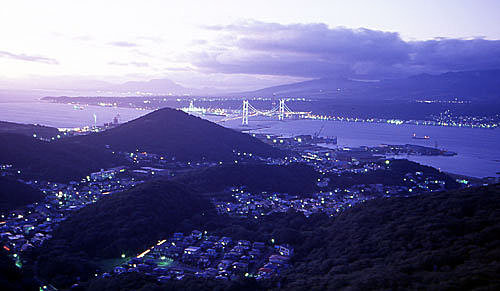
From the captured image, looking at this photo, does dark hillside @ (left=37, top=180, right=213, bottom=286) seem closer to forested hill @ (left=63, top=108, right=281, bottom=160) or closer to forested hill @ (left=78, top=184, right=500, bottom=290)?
forested hill @ (left=78, top=184, right=500, bottom=290)

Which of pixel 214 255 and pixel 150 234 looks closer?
pixel 214 255

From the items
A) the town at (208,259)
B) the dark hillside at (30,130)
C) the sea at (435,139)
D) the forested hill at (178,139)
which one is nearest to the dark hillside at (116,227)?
the town at (208,259)

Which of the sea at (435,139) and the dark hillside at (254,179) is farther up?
the sea at (435,139)

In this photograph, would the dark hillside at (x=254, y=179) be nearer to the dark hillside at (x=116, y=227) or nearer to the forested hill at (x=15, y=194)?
the dark hillside at (x=116, y=227)

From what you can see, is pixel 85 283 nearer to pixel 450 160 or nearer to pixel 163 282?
pixel 163 282

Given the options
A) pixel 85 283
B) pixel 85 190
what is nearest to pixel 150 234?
pixel 85 283

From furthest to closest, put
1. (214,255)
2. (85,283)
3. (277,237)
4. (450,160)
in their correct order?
1. (450,160)
2. (277,237)
3. (214,255)
4. (85,283)

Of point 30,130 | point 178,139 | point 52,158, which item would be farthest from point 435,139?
point 30,130
